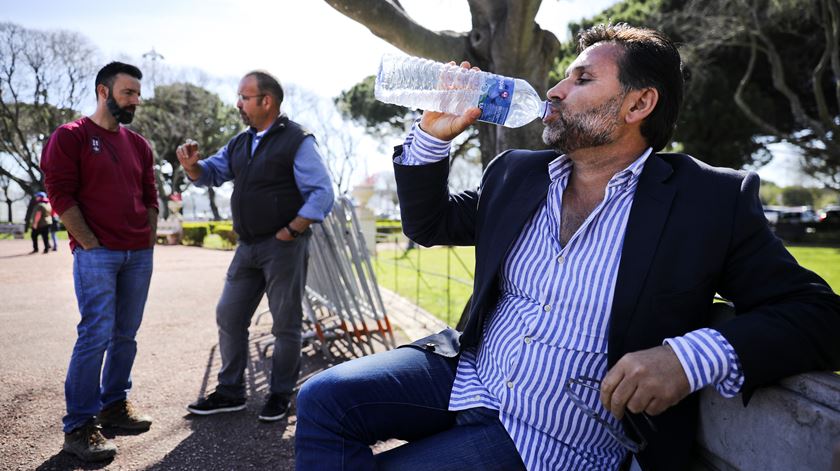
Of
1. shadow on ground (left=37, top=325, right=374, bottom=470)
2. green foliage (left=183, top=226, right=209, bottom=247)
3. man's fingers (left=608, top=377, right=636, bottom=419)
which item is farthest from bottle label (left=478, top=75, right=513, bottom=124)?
green foliage (left=183, top=226, right=209, bottom=247)

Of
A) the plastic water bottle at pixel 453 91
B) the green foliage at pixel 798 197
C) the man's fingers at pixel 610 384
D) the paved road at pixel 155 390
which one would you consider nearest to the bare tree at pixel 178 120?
the paved road at pixel 155 390

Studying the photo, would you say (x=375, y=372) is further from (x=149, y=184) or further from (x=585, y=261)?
(x=149, y=184)

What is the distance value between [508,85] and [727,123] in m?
25.8

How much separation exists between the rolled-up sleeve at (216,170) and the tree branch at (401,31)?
1.50m

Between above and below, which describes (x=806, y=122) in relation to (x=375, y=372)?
above

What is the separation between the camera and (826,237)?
88.0 feet

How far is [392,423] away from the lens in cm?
174

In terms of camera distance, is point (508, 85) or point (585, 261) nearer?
point (585, 261)

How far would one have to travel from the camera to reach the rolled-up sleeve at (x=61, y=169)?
318cm

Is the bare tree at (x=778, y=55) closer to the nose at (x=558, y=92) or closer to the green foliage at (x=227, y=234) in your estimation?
A: the nose at (x=558, y=92)

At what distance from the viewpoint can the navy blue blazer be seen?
4.68ft

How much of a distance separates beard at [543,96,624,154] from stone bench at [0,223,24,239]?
32.2 metres

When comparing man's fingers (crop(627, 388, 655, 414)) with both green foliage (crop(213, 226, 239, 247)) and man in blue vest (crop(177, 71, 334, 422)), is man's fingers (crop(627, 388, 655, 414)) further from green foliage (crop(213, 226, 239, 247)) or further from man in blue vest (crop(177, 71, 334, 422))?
green foliage (crop(213, 226, 239, 247))

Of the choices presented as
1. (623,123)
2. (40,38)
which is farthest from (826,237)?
(40,38)
